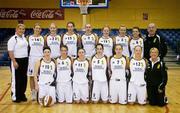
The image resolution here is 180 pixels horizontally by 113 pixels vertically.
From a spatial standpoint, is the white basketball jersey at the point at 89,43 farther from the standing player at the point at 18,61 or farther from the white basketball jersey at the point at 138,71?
the standing player at the point at 18,61

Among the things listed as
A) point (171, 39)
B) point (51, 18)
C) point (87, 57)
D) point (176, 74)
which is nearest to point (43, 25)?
point (51, 18)

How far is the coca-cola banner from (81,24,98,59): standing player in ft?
32.4

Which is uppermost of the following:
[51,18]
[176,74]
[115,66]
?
[51,18]

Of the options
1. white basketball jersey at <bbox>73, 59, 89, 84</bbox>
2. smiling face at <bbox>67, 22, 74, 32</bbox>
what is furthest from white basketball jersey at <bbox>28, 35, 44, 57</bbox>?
white basketball jersey at <bbox>73, 59, 89, 84</bbox>

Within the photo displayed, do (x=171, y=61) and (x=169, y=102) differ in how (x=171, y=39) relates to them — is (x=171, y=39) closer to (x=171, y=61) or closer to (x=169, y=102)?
(x=171, y=61)

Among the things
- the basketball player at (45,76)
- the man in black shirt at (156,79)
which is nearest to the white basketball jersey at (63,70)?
the basketball player at (45,76)

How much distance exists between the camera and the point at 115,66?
317 inches

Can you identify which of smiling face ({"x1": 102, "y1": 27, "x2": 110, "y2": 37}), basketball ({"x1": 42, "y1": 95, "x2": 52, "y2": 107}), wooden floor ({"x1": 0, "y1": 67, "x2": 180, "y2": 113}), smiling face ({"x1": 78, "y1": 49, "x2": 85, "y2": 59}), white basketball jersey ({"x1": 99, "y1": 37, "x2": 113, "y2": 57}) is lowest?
wooden floor ({"x1": 0, "y1": 67, "x2": 180, "y2": 113})

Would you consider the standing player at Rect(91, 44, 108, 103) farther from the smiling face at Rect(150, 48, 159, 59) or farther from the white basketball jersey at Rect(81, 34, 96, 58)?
the smiling face at Rect(150, 48, 159, 59)

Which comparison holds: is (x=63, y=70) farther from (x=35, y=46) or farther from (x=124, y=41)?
(x=124, y=41)

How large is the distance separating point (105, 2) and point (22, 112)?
30.5 ft

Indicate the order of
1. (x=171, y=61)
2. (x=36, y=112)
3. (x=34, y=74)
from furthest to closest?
(x=171, y=61)
(x=34, y=74)
(x=36, y=112)

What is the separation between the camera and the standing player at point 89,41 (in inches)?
340

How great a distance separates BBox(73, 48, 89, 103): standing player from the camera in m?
8.07
